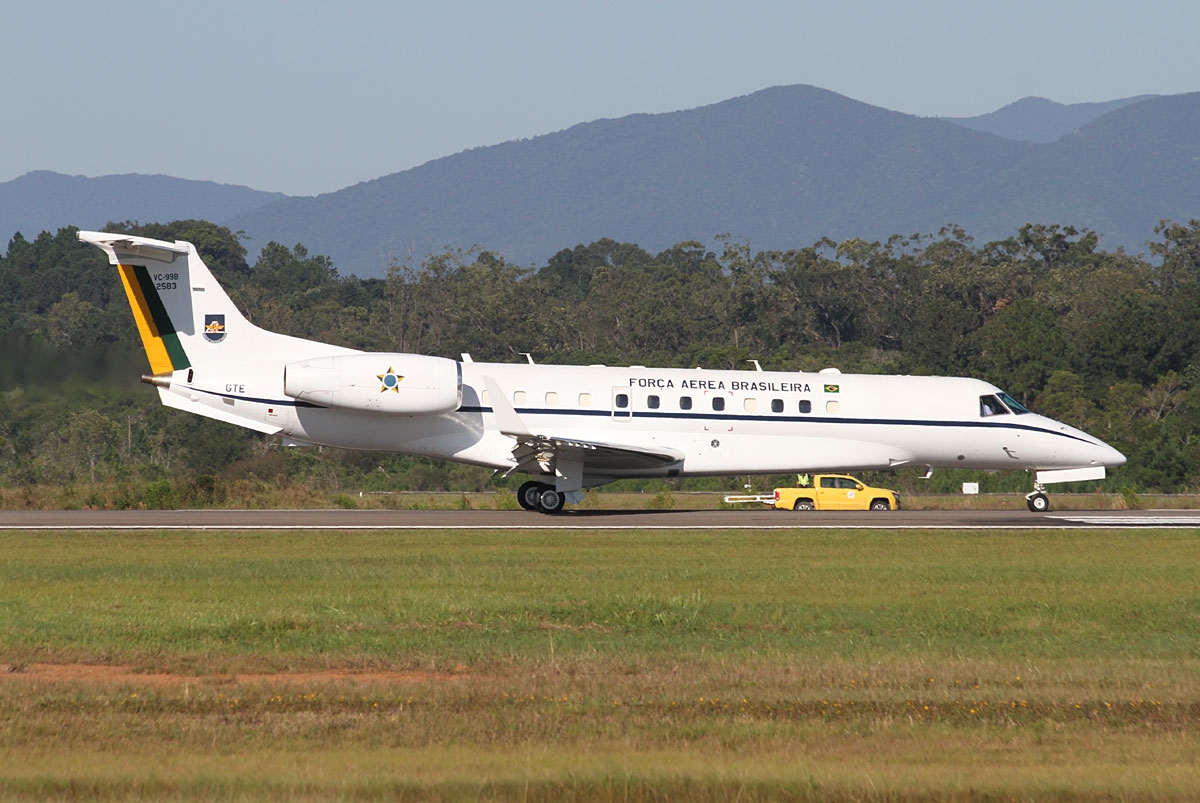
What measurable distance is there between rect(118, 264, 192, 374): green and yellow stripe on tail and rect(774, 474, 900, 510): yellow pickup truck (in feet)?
51.7

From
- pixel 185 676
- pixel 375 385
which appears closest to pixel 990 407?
pixel 375 385

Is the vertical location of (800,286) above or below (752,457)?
above

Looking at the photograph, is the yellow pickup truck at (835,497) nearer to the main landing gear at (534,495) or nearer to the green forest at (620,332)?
the green forest at (620,332)

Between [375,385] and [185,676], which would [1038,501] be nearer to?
[375,385]

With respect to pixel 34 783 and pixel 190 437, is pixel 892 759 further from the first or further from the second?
pixel 190 437

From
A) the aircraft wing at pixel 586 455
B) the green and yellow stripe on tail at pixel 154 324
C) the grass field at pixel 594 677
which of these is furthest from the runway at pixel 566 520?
the grass field at pixel 594 677

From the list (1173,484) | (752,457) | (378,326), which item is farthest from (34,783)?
(378,326)

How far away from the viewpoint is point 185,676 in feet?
37.9

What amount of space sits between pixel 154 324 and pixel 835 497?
17.4m

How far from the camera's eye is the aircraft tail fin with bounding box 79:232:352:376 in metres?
27.6

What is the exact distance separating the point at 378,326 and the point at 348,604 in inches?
2881

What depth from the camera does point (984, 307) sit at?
3524 inches

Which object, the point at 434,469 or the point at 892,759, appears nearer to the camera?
the point at 892,759

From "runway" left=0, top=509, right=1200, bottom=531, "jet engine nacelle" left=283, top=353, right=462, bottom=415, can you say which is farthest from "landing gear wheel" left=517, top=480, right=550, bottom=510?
"jet engine nacelle" left=283, top=353, right=462, bottom=415
